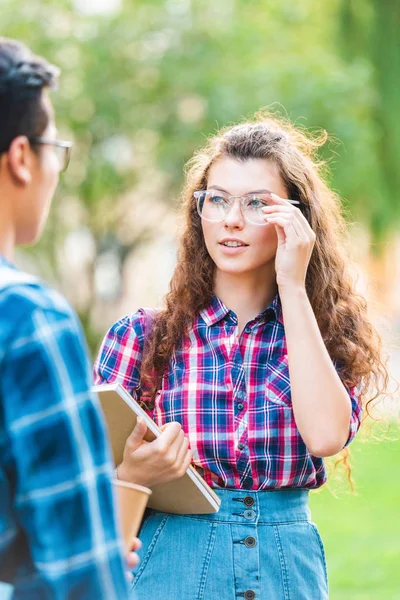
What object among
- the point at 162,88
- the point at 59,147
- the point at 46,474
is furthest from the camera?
the point at 162,88

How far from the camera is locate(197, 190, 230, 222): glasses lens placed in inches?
85.4

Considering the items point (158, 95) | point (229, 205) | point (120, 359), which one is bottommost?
point (120, 359)

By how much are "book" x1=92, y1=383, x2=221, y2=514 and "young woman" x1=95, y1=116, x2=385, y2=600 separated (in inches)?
1.3

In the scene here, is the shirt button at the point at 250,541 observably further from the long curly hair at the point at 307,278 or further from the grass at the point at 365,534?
the grass at the point at 365,534

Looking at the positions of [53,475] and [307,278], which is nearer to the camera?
[53,475]

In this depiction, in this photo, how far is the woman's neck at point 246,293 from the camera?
2.20m

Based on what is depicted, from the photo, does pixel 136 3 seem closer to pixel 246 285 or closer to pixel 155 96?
pixel 155 96

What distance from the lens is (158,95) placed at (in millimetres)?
11445

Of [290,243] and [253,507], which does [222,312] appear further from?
[253,507]

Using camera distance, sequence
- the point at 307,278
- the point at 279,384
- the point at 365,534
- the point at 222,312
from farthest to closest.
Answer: the point at 365,534
the point at 307,278
the point at 222,312
the point at 279,384

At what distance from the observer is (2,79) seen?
129cm

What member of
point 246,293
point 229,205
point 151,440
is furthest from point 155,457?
point 229,205

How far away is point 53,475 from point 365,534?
5134 millimetres

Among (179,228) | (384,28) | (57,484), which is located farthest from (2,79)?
(384,28)
